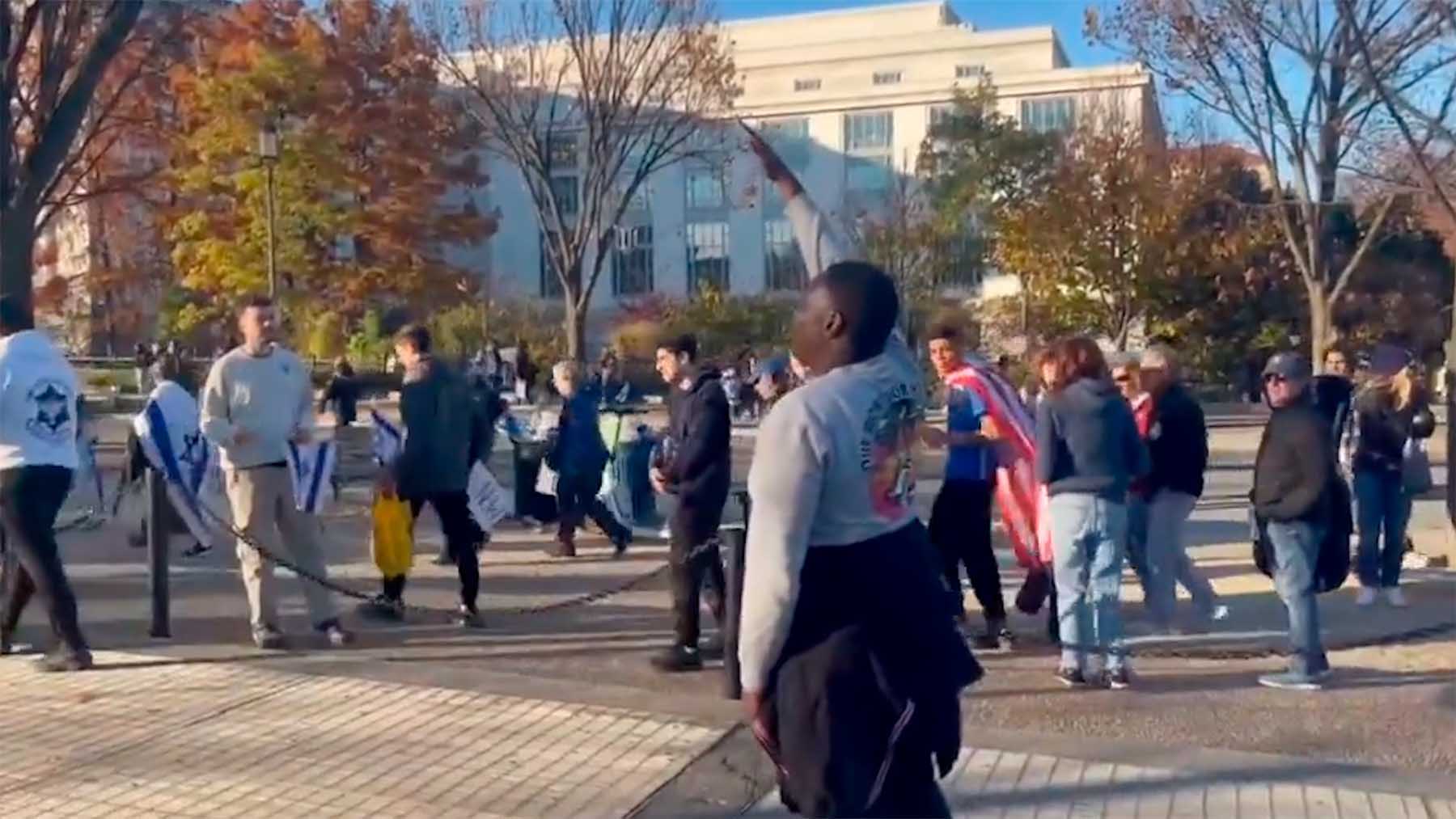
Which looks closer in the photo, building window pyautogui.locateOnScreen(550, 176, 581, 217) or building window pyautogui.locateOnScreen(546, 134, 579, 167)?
building window pyautogui.locateOnScreen(546, 134, 579, 167)

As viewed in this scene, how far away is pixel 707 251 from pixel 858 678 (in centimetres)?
7128

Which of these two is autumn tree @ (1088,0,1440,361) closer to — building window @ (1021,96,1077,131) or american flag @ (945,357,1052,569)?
american flag @ (945,357,1052,569)

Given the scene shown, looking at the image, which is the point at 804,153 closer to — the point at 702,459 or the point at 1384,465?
the point at 1384,465

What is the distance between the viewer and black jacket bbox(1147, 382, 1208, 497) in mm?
9320

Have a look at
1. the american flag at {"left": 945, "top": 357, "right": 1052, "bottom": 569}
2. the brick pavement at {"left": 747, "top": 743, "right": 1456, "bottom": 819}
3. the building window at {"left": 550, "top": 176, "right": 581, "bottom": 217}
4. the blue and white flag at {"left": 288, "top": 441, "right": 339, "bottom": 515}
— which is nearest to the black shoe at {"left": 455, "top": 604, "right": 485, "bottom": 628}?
the blue and white flag at {"left": 288, "top": 441, "right": 339, "bottom": 515}

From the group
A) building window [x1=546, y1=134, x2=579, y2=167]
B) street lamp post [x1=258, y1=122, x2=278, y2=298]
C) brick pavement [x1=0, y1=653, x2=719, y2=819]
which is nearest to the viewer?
brick pavement [x1=0, y1=653, x2=719, y2=819]

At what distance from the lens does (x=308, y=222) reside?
35344mm

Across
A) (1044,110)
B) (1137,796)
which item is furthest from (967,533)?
(1044,110)

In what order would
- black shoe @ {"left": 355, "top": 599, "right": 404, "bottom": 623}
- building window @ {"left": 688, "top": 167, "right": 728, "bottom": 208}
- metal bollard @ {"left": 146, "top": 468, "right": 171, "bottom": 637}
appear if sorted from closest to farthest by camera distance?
metal bollard @ {"left": 146, "top": 468, "right": 171, "bottom": 637} < black shoe @ {"left": 355, "top": 599, "right": 404, "bottom": 623} < building window @ {"left": 688, "top": 167, "right": 728, "bottom": 208}

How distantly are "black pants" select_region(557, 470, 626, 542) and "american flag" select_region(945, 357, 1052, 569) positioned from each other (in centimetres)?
488

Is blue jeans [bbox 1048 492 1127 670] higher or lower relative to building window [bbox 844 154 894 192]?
lower

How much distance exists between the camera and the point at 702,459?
8.02 m

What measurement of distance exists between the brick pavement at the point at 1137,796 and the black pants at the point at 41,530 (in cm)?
394

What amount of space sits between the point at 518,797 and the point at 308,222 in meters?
30.7
